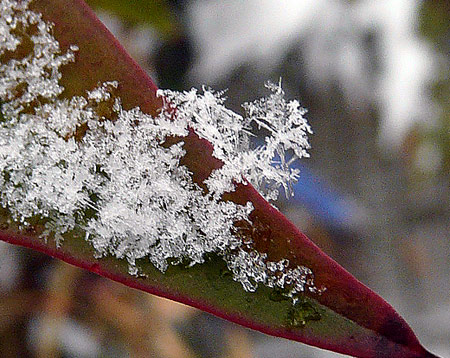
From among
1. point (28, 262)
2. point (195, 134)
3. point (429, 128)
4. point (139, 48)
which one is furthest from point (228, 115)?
point (429, 128)

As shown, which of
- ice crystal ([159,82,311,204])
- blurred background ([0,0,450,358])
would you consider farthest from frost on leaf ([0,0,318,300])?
blurred background ([0,0,450,358])

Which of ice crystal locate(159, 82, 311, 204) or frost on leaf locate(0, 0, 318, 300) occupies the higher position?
ice crystal locate(159, 82, 311, 204)

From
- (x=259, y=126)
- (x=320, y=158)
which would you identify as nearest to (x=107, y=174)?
(x=259, y=126)

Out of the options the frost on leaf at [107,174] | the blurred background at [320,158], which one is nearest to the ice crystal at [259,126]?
the frost on leaf at [107,174]

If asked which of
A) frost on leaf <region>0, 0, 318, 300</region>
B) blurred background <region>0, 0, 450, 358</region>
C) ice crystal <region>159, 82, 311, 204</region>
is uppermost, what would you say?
blurred background <region>0, 0, 450, 358</region>

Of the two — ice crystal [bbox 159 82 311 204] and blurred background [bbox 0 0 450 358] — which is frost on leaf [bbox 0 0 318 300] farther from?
blurred background [bbox 0 0 450 358]
